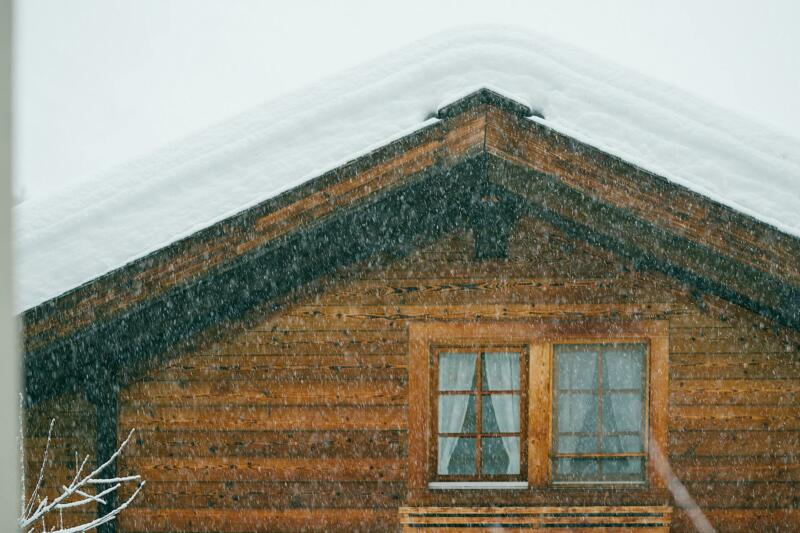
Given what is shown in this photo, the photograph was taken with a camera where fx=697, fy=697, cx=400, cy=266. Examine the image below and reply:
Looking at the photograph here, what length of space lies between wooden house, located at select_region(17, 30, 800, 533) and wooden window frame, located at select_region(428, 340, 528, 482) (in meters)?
0.02

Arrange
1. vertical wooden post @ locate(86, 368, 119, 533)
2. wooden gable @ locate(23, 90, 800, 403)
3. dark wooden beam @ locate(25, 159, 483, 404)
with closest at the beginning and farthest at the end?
1. wooden gable @ locate(23, 90, 800, 403)
2. dark wooden beam @ locate(25, 159, 483, 404)
3. vertical wooden post @ locate(86, 368, 119, 533)

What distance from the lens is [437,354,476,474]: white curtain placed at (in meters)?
5.40

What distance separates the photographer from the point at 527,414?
5.37 m

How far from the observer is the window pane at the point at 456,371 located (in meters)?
5.42

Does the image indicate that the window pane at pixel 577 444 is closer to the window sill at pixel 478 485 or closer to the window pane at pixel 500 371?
the window sill at pixel 478 485

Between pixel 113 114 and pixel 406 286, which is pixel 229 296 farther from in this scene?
pixel 113 114

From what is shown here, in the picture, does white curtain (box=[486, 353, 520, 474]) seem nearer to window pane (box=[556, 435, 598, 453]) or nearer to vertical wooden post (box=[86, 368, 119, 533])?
window pane (box=[556, 435, 598, 453])

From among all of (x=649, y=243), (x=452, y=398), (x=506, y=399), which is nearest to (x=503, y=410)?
(x=506, y=399)

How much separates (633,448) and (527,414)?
0.88 m

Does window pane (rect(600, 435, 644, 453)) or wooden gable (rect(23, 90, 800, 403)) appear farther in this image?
window pane (rect(600, 435, 644, 453))

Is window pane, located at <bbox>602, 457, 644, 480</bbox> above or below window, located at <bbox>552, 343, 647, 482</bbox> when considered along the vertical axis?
below

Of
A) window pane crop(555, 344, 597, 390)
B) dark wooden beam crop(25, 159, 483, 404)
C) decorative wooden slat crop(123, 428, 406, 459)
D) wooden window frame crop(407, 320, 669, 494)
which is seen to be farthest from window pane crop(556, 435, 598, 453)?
dark wooden beam crop(25, 159, 483, 404)

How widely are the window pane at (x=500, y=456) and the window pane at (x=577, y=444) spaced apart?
1.13 feet

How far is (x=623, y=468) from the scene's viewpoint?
17.8ft
